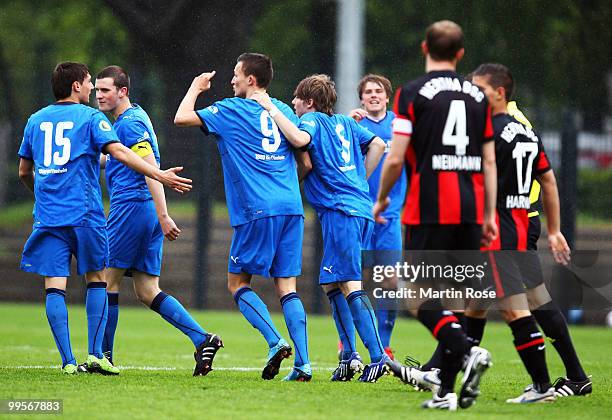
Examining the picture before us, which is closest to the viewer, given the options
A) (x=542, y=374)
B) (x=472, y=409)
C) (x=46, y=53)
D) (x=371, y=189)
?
(x=472, y=409)

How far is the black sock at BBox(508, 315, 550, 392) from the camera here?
670 cm

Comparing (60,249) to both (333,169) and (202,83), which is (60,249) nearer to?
(202,83)

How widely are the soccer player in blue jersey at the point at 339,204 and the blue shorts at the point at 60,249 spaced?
5.15ft

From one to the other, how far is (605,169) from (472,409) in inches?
438

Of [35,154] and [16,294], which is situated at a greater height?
[35,154]

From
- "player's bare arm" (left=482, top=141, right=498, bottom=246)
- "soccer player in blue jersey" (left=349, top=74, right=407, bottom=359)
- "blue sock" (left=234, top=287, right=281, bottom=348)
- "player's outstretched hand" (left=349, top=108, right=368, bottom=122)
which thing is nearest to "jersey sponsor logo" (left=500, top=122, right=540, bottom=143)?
"player's bare arm" (left=482, top=141, right=498, bottom=246)

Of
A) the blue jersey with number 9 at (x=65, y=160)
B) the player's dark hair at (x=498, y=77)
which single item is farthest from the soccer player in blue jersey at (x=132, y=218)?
the player's dark hair at (x=498, y=77)

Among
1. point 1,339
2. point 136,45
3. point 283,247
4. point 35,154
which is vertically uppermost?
point 136,45

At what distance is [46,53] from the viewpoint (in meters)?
27.4

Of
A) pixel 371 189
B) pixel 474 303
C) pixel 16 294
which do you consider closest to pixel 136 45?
pixel 16 294

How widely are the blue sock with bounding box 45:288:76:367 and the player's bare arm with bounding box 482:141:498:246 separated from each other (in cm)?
301

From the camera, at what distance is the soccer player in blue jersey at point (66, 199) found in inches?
302

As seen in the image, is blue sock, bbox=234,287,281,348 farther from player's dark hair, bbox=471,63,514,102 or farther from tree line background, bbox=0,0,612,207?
tree line background, bbox=0,0,612,207

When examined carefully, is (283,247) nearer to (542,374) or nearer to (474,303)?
(474,303)
